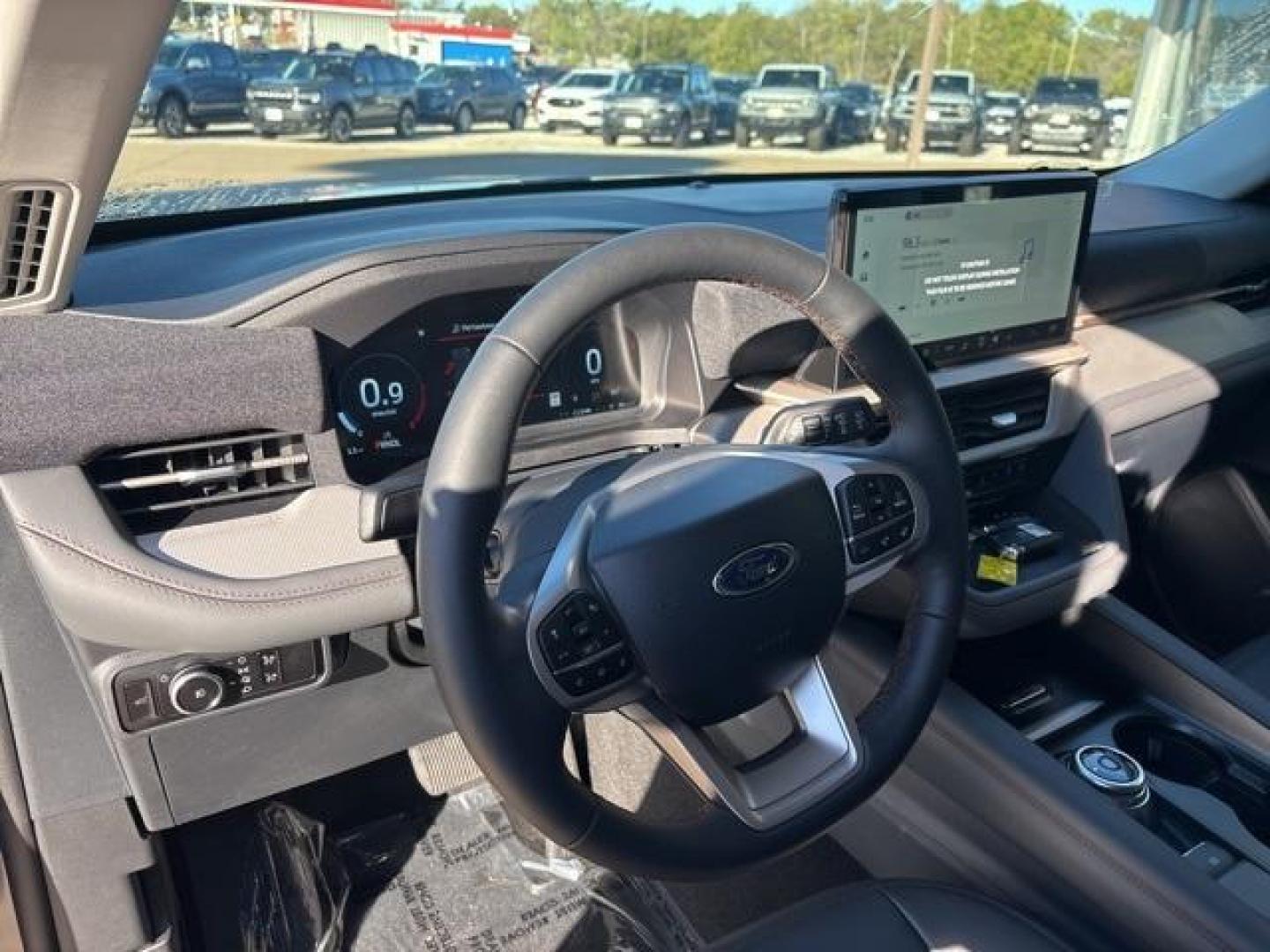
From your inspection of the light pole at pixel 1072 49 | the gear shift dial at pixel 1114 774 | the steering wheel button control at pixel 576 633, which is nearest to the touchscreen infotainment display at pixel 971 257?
the gear shift dial at pixel 1114 774

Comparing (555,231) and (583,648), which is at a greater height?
(555,231)

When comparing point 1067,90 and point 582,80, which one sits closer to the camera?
point 582,80

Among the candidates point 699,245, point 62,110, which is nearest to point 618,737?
point 699,245

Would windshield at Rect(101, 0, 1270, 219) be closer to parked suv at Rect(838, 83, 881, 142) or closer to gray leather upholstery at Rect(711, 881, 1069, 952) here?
parked suv at Rect(838, 83, 881, 142)

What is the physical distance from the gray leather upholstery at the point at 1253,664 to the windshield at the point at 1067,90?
2694mm

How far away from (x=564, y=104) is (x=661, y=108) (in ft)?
3.79

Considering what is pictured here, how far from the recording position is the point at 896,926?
1476 millimetres

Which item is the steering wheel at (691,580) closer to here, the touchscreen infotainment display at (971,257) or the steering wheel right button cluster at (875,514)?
the steering wheel right button cluster at (875,514)

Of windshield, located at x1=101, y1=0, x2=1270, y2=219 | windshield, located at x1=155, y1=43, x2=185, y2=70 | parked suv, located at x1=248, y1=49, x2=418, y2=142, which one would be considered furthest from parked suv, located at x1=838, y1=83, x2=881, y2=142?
windshield, located at x1=155, y1=43, x2=185, y2=70

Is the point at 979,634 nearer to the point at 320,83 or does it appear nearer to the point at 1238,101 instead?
the point at 320,83

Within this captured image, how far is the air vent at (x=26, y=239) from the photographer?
4.06 feet

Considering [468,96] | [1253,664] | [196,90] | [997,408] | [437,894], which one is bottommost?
[437,894]

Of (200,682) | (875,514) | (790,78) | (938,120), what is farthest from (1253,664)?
(790,78)

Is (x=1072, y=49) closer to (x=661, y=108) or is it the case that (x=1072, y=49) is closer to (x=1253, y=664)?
(x=661, y=108)
